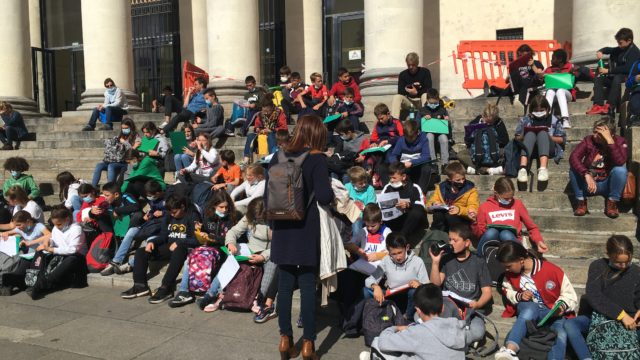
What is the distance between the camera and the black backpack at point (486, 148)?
26.7 ft

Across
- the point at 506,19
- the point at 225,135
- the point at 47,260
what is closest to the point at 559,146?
the point at 225,135

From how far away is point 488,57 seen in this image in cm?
1483

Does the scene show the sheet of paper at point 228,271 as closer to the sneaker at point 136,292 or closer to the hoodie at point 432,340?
the sneaker at point 136,292

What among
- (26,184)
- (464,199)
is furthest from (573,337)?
(26,184)

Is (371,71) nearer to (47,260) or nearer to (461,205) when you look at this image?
(461,205)

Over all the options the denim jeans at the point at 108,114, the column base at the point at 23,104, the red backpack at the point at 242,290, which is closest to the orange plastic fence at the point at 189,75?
the denim jeans at the point at 108,114

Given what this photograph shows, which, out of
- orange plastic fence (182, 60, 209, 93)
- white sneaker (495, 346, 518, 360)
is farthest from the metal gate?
white sneaker (495, 346, 518, 360)

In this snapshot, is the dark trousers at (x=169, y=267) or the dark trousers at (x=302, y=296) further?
the dark trousers at (x=169, y=267)

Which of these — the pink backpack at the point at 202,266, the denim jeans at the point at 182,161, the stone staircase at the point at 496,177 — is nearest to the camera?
the stone staircase at the point at 496,177

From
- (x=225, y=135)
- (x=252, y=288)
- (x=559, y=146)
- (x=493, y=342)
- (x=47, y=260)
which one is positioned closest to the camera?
(x=493, y=342)

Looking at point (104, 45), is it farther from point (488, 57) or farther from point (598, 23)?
point (598, 23)

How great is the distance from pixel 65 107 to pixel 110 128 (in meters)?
10.4

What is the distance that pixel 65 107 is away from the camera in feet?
74.6

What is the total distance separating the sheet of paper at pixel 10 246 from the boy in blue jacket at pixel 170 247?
6.38 feet
